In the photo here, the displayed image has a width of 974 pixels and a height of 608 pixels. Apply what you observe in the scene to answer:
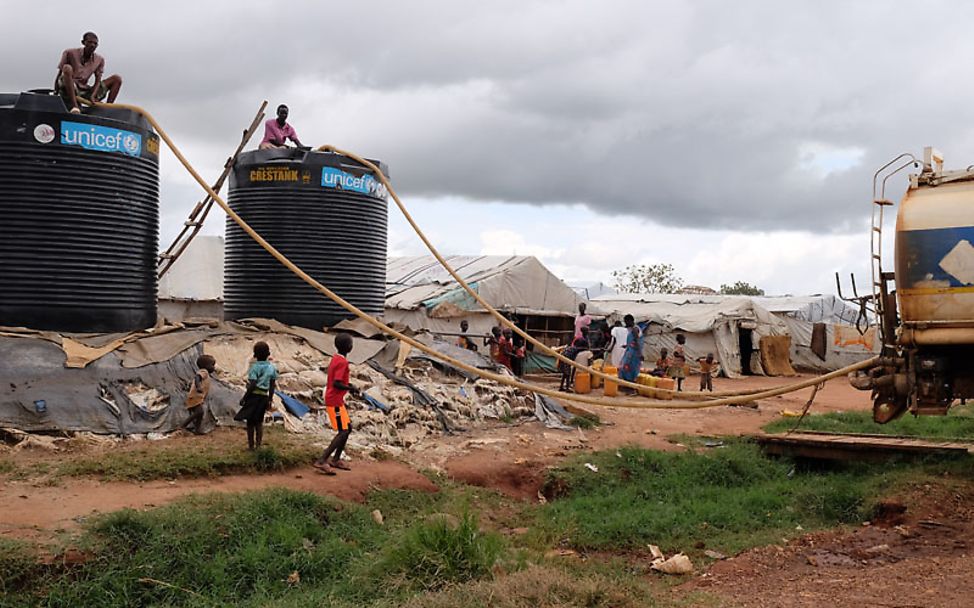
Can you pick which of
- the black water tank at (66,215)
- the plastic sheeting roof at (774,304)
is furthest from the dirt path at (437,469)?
the plastic sheeting roof at (774,304)

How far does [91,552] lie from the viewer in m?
5.91

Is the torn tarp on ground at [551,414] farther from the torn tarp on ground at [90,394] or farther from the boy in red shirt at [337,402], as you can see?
the torn tarp on ground at [90,394]

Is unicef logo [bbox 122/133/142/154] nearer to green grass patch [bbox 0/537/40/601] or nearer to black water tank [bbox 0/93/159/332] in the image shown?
black water tank [bbox 0/93/159/332]

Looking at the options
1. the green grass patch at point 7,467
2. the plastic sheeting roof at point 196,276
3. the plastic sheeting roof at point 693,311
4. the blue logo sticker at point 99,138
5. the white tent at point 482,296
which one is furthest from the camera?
the plastic sheeting roof at point 693,311

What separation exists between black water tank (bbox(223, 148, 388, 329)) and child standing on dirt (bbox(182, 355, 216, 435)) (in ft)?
10.6

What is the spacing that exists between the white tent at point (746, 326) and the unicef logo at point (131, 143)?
64.0 feet

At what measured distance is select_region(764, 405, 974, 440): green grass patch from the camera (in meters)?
12.8

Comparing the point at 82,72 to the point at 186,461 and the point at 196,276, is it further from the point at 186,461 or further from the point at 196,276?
the point at 196,276

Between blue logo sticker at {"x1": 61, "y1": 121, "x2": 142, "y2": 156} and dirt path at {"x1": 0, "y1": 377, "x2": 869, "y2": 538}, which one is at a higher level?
blue logo sticker at {"x1": 61, "y1": 121, "x2": 142, "y2": 156}

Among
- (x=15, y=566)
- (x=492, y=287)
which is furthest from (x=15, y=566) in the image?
(x=492, y=287)

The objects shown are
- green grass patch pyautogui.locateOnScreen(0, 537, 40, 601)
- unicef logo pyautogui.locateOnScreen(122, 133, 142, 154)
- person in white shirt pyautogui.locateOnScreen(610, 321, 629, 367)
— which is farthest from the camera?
person in white shirt pyautogui.locateOnScreen(610, 321, 629, 367)

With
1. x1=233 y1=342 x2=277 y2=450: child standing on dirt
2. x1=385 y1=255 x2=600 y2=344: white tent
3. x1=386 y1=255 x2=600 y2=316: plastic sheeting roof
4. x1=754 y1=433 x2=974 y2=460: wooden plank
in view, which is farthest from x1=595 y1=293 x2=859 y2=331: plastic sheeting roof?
x1=233 y1=342 x2=277 y2=450: child standing on dirt

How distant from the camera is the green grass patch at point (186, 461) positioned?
24.0ft

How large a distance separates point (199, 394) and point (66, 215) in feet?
7.59
